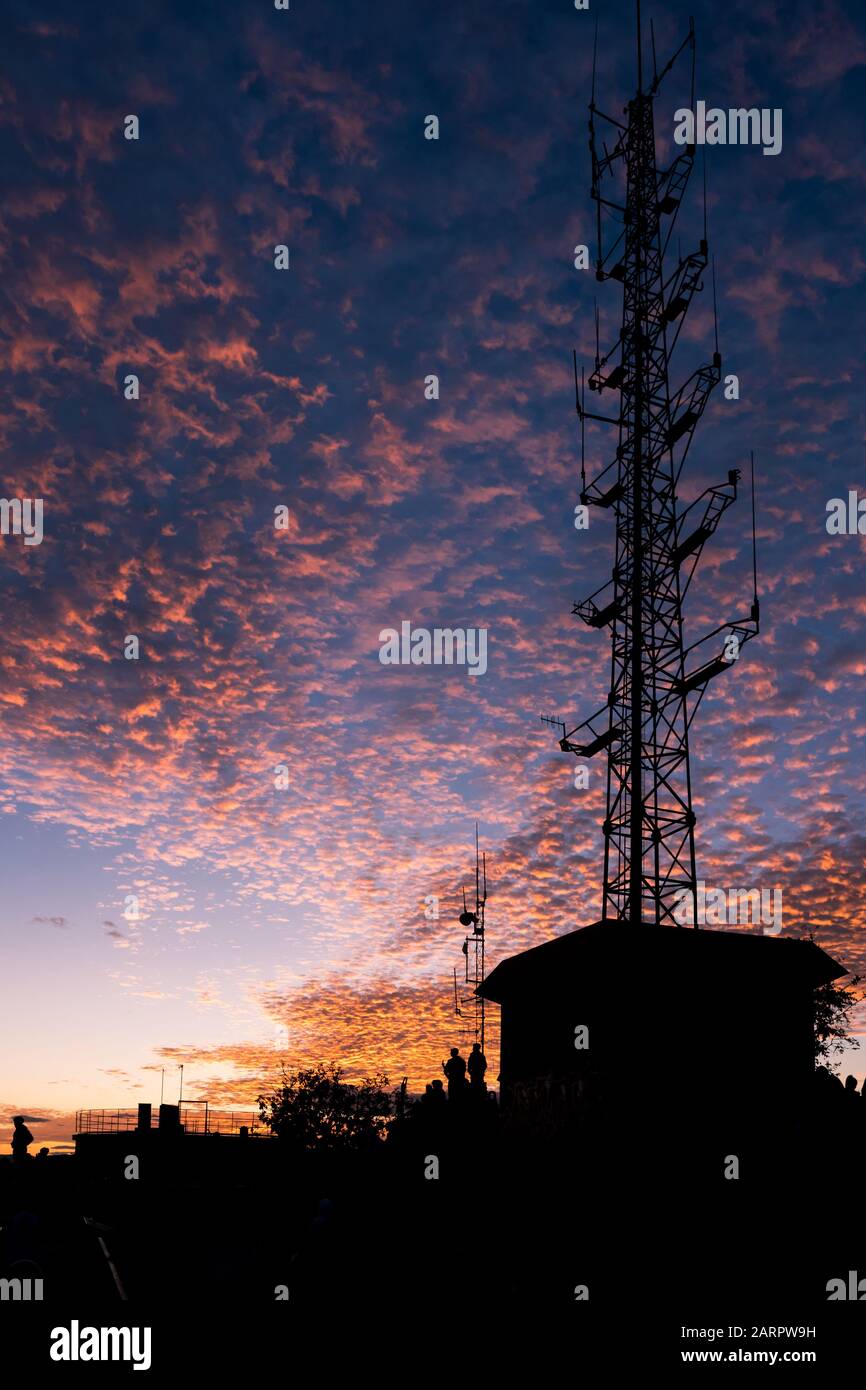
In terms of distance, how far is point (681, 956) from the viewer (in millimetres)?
22219

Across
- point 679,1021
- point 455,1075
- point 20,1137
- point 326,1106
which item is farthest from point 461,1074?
point 326,1106

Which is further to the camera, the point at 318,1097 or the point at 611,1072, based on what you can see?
the point at 318,1097

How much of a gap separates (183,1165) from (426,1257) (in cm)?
2377

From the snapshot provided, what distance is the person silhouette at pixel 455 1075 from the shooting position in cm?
2364

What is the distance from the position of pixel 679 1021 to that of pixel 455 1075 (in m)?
5.02

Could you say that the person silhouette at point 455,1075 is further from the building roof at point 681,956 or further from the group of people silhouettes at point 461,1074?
the building roof at point 681,956

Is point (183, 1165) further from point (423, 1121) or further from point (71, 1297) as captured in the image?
point (71, 1297)

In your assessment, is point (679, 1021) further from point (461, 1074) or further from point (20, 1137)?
point (20, 1137)

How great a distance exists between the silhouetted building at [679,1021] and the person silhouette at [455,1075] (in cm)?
142

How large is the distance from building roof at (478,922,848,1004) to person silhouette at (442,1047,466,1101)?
2528 millimetres

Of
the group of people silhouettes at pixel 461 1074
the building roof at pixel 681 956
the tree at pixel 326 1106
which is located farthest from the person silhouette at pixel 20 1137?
the tree at pixel 326 1106
